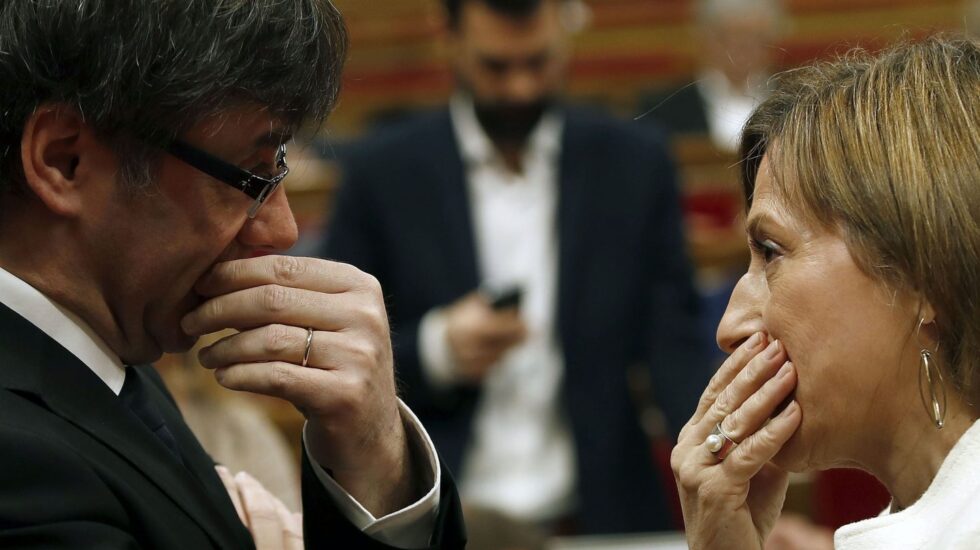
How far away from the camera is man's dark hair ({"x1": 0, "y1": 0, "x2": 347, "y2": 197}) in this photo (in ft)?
4.68

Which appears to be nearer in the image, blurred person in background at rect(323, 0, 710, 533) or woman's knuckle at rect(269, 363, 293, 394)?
woman's knuckle at rect(269, 363, 293, 394)

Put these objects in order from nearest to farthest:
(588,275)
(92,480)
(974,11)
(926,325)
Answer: (92,480) → (926,325) → (588,275) → (974,11)

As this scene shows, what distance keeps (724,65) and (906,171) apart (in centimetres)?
494

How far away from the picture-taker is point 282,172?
1.60m

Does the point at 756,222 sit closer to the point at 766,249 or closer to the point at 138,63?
→ the point at 766,249

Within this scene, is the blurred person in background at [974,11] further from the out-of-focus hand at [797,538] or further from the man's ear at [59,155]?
the man's ear at [59,155]

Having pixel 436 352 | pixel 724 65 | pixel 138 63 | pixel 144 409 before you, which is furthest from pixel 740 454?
pixel 724 65

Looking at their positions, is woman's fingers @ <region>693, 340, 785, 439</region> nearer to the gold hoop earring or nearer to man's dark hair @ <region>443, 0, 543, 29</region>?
the gold hoop earring

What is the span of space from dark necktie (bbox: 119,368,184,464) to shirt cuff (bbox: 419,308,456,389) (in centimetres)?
172

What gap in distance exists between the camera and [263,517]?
1.74m

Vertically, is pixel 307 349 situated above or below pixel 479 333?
above

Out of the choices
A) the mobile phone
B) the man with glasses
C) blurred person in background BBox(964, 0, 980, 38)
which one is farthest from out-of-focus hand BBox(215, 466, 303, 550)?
blurred person in background BBox(964, 0, 980, 38)

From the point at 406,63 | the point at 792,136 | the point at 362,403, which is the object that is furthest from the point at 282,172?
the point at 406,63

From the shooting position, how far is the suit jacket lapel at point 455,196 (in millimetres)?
3617
